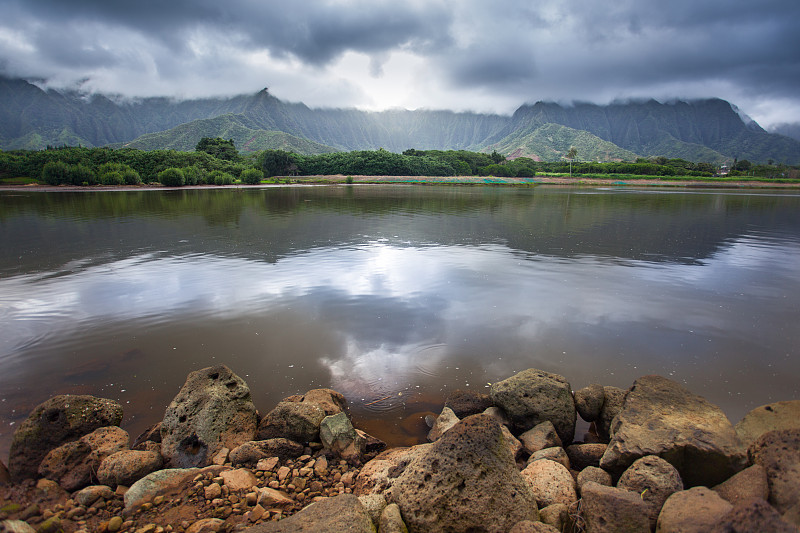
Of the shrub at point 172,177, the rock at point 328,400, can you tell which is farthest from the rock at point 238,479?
the shrub at point 172,177

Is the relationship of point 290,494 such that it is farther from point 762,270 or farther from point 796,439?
point 762,270

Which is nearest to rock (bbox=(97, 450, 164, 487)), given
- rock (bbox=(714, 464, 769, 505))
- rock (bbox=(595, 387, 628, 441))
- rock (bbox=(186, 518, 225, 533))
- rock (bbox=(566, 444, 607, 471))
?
rock (bbox=(186, 518, 225, 533))

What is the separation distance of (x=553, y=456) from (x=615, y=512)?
170 centimetres

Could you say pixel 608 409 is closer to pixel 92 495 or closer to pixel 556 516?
pixel 556 516

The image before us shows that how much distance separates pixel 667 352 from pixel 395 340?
593cm

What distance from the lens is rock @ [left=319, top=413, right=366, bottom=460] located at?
5613mm

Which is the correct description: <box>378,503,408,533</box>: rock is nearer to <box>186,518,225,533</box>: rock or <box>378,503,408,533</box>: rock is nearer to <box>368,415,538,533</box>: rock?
<box>368,415,538,533</box>: rock

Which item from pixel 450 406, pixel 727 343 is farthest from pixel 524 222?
pixel 450 406

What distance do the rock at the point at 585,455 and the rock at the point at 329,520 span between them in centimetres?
326

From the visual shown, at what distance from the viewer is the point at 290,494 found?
189 inches

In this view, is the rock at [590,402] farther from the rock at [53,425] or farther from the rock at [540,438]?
the rock at [53,425]

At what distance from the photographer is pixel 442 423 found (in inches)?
239

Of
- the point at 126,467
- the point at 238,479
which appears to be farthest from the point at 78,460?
the point at 238,479

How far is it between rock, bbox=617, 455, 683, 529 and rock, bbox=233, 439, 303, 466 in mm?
4081
